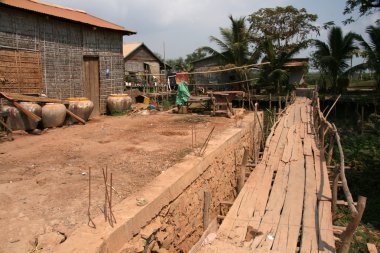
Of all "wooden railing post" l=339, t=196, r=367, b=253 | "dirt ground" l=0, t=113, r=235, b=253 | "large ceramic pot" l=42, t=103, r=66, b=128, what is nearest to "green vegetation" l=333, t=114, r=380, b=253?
"wooden railing post" l=339, t=196, r=367, b=253

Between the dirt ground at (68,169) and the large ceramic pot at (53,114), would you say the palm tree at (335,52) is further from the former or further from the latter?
the large ceramic pot at (53,114)

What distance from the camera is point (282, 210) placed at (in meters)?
4.77

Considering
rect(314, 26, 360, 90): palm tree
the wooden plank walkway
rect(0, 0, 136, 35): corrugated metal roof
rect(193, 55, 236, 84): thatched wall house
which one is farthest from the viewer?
rect(193, 55, 236, 84): thatched wall house

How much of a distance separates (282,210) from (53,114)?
22.4ft

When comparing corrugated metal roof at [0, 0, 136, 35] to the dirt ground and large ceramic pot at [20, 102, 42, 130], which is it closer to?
large ceramic pot at [20, 102, 42, 130]

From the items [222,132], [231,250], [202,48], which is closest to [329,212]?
[231,250]

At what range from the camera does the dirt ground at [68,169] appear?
3.54 metres

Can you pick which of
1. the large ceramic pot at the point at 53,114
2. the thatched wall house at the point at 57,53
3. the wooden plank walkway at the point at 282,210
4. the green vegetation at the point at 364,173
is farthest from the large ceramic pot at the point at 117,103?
the green vegetation at the point at 364,173

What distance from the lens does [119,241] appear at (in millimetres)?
3465

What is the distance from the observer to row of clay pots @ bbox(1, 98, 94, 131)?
27.2ft

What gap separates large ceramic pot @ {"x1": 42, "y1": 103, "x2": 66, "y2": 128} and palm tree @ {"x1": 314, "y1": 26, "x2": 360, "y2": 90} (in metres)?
16.8

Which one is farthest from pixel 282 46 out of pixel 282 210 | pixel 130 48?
pixel 282 210

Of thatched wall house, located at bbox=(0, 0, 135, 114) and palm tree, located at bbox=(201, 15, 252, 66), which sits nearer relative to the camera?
thatched wall house, located at bbox=(0, 0, 135, 114)

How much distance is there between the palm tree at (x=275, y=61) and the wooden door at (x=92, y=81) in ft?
39.9
